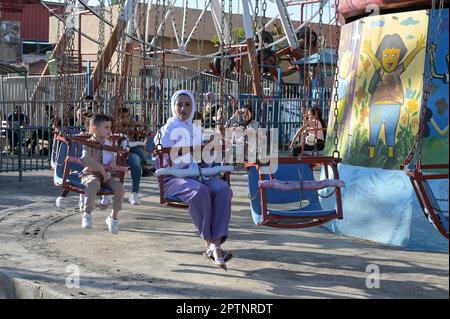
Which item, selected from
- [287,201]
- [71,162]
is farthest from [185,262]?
[71,162]

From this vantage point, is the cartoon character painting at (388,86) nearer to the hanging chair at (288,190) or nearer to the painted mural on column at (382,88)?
the painted mural on column at (382,88)

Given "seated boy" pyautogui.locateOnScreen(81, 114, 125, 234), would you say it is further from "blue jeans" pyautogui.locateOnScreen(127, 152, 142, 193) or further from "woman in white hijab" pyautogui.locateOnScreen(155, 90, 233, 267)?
"blue jeans" pyautogui.locateOnScreen(127, 152, 142, 193)

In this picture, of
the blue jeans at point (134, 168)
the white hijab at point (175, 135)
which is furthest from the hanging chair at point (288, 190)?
the blue jeans at point (134, 168)

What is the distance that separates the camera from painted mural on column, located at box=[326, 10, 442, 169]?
24.5 ft

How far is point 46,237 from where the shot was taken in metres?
7.89

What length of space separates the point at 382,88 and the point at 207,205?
249cm

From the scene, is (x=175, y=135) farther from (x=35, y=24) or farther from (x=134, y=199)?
(x=35, y=24)

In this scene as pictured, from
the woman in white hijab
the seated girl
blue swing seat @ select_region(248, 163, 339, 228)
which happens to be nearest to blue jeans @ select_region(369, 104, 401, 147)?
blue swing seat @ select_region(248, 163, 339, 228)

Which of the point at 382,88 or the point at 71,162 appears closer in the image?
the point at 382,88

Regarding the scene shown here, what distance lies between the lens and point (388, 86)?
7.71m

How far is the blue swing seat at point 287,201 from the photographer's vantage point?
638 cm

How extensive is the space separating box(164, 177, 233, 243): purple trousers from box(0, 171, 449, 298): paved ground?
32 centimetres
